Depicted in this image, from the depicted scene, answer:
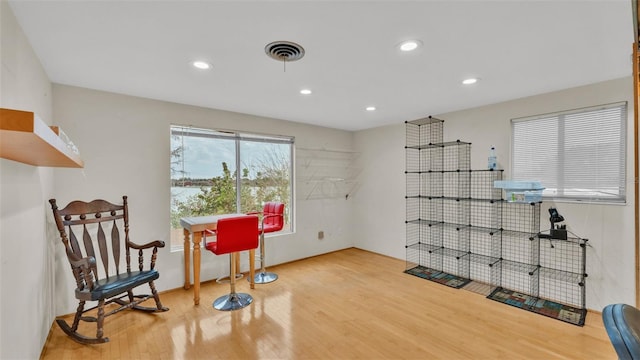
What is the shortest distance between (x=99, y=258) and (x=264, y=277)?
6.08ft

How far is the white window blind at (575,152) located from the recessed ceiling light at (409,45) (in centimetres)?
218

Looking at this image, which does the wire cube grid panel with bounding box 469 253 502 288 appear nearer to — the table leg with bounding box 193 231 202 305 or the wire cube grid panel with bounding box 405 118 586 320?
the wire cube grid panel with bounding box 405 118 586 320

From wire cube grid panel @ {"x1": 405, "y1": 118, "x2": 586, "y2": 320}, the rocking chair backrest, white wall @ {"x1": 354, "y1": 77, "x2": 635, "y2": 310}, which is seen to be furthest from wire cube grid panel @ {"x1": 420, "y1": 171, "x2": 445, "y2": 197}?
the rocking chair backrest

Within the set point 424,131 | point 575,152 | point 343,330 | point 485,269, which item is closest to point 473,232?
point 485,269

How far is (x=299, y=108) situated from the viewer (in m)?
3.64

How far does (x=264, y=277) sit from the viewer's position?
12.4ft

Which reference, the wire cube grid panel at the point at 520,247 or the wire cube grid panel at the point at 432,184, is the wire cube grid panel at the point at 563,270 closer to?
the wire cube grid panel at the point at 520,247

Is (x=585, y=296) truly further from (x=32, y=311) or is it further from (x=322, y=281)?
(x=32, y=311)

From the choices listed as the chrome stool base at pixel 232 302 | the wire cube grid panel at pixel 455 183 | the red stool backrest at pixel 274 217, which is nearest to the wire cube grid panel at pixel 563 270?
the wire cube grid panel at pixel 455 183

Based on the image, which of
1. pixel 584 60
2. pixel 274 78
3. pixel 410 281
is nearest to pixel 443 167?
pixel 410 281

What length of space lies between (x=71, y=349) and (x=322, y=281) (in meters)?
2.50

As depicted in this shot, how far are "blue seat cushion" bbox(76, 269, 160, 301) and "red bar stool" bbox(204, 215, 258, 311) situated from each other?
624mm

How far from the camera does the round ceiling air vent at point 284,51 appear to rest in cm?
190

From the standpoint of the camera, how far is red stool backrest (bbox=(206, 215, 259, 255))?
2779 mm
